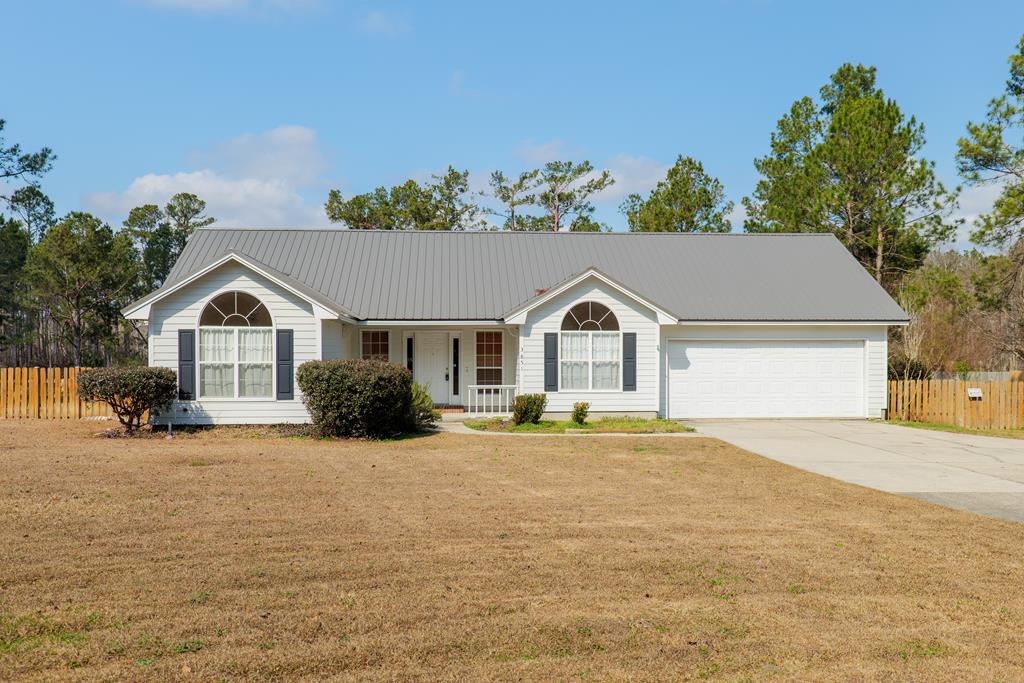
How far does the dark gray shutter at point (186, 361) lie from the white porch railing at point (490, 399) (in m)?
6.80

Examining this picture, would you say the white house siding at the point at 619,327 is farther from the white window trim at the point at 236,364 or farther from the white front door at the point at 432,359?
the white window trim at the point at 236,364

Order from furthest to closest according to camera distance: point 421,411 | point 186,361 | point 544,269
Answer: point 544,269 → point 186,361 → point 421,411

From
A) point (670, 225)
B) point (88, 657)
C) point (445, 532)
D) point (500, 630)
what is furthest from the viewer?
point (670, 225)

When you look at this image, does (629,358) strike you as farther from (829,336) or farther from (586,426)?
(829,336)

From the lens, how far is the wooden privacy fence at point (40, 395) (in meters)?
20.1

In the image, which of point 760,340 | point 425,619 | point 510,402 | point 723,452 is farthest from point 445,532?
point 760,340

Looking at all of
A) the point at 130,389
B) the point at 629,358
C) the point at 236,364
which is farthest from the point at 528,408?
the point at 130,389

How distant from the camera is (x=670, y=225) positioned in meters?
36.3

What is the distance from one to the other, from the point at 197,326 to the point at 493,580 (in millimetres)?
13781

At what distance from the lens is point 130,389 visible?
1644 centimetres

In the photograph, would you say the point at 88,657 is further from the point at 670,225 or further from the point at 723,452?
the point at 670,225

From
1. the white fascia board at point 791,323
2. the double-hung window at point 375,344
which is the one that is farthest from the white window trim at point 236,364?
the white fascia board at point 791,323

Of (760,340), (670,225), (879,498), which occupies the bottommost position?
(879,498)

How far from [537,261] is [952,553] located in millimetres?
17645
